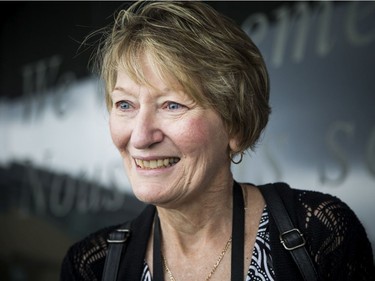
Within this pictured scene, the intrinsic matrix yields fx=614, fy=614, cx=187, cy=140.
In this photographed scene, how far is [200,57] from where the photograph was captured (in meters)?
1.78

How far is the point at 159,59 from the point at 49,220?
10.1ft

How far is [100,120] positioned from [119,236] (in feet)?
7.55

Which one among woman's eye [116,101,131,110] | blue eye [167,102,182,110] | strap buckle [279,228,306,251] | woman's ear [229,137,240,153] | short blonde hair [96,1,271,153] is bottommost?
strap buckle [279,228,306,251]

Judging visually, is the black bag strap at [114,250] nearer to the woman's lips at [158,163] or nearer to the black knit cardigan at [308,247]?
the black knit cardigan at [308,247]

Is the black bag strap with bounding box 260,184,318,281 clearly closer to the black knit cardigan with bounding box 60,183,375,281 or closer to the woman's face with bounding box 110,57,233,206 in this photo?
the black knit cardigan with bounding box 60,183,375,281

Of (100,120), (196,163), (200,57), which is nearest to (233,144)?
(196,163)

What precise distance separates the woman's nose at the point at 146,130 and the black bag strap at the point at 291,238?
1.38 ft

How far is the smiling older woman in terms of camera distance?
1770mm

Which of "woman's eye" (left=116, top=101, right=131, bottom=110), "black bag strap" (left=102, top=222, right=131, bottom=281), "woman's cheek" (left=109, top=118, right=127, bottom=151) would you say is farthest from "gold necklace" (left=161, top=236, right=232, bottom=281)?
"woman's eye" (left=116, top=101, right=131, bottom=110)

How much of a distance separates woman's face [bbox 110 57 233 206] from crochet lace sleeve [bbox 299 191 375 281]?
1.13ft

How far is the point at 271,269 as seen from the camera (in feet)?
5.94

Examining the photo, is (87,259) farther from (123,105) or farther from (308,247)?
(308,247)

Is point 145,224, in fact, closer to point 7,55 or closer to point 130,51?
point 130,51

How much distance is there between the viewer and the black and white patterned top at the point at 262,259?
1.81m
